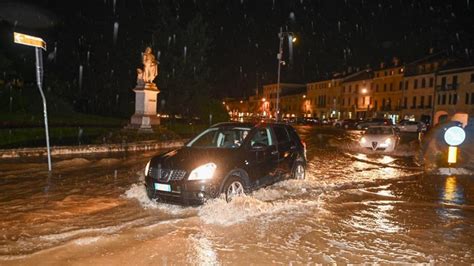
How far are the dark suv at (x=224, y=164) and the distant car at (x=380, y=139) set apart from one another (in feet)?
39.1

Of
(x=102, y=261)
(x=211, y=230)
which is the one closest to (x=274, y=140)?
(x=211, y=230)

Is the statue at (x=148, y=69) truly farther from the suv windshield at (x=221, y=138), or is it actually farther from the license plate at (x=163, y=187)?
the license plate at (x=163, y=187)

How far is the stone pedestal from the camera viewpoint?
924 inches

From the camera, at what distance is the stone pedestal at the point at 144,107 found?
23469mm

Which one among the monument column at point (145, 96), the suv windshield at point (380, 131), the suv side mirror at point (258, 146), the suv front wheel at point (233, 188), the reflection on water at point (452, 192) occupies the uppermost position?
the monument column at point (145, 96)

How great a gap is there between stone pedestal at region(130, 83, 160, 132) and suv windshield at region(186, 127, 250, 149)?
47.3ft

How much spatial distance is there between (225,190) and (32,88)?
33.1m

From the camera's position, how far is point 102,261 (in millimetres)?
5203

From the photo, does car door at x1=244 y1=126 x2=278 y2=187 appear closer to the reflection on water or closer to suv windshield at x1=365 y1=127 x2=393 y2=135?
the reflection on water

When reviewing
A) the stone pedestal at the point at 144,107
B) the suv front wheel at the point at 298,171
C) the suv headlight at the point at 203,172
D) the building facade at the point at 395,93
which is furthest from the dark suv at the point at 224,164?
the building facade at the point at 395,93

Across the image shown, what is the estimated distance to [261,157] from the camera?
344 inches

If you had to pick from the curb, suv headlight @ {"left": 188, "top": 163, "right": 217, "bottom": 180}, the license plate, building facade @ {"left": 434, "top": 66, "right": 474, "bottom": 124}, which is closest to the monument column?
the curb

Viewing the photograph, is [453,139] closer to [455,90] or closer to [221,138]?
[221,138]

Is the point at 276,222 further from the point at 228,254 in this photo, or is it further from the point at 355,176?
the point at 355,176
